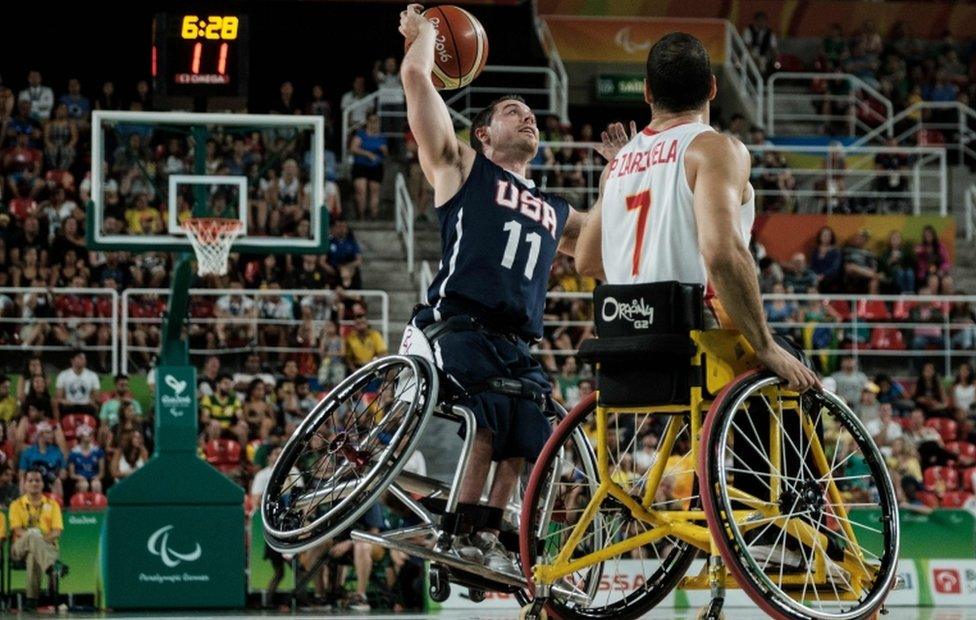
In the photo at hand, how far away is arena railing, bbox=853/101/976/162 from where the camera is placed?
23.3 m

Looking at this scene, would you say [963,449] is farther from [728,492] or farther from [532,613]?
[728,492]

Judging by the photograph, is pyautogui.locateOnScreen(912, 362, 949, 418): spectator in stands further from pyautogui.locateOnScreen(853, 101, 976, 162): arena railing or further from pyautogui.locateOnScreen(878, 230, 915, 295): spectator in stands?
pyautogui.locateOnScreen(853, 101, 976, 162): arena railing

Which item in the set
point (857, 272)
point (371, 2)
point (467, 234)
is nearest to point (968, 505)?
point (857, 272)

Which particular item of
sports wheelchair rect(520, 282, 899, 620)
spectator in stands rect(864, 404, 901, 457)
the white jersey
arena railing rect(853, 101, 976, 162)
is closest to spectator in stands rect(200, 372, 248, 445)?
spectator in stands rect(864, 404, 901, 457)

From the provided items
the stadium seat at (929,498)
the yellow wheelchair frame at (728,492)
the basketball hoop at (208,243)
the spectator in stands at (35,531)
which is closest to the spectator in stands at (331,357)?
the spectator in stands at (35,531)

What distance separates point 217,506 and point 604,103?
1366 centimetres

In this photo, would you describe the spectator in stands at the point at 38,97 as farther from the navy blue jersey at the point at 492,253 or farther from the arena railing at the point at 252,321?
the navy blue jersey at the point at 492,253

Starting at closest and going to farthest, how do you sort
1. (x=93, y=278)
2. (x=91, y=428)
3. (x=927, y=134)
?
(x=91, y=428)
(x=93, y=278)
(x=927, y=134)

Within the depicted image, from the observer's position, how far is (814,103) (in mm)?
25453

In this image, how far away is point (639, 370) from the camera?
18.9 feet

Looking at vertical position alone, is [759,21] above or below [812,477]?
above

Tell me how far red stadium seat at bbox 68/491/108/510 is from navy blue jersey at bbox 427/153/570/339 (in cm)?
872

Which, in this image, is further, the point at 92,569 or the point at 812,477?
the point at 92,569

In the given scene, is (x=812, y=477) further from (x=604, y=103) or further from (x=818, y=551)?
(x=604, y=103)
